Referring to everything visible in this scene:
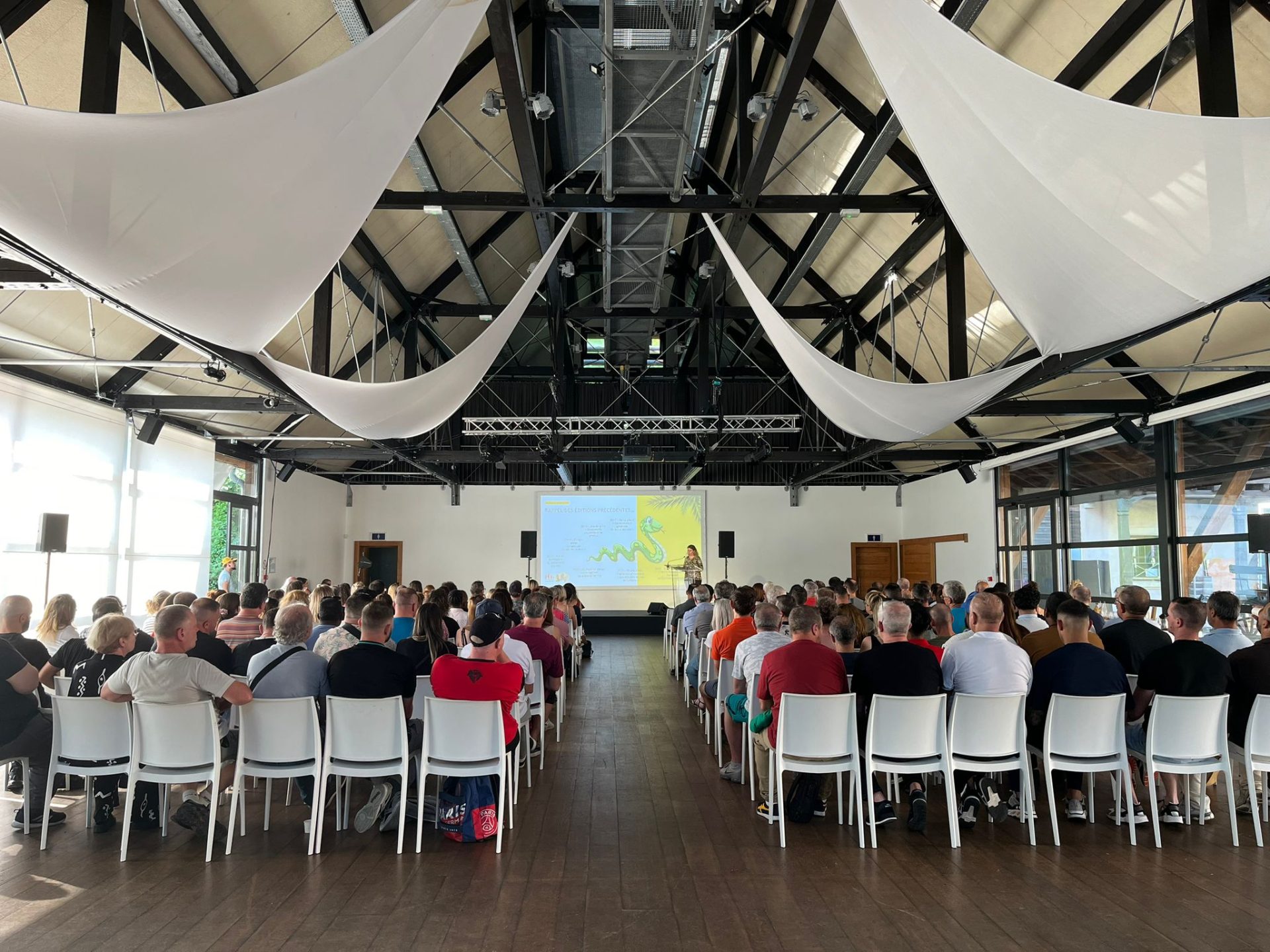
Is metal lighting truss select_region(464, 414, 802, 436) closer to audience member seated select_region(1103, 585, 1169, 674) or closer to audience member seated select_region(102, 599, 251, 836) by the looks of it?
audience member seated select_region(1103, 585, 1169, 674)

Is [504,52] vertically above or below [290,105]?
above

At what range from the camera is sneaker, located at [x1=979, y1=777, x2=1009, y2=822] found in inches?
168

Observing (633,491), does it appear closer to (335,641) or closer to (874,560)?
(874,560)

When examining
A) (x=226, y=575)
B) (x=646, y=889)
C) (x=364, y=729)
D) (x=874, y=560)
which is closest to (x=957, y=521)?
(x=874, y=560)

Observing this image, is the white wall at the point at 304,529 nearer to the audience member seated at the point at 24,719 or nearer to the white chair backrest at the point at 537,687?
the white chair backrest at the point at 537,687

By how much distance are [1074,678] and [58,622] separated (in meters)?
5.72

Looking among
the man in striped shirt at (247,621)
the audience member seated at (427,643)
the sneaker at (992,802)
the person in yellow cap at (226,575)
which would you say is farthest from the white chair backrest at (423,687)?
the person in yellow cap at (226,575)

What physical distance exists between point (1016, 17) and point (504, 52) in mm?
3837

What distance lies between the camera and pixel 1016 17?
18.8 feet

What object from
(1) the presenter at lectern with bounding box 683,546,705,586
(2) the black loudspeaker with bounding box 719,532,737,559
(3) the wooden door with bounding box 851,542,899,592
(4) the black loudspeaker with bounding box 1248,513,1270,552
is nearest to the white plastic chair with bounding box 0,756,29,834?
(4) the black loudspeaker with bounding box 1248,513,1270,552

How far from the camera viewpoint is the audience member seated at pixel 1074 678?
4.27 m

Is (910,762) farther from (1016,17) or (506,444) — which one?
(506,444)

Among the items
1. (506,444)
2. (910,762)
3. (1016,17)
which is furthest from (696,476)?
(910,762)

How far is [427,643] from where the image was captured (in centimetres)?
468
